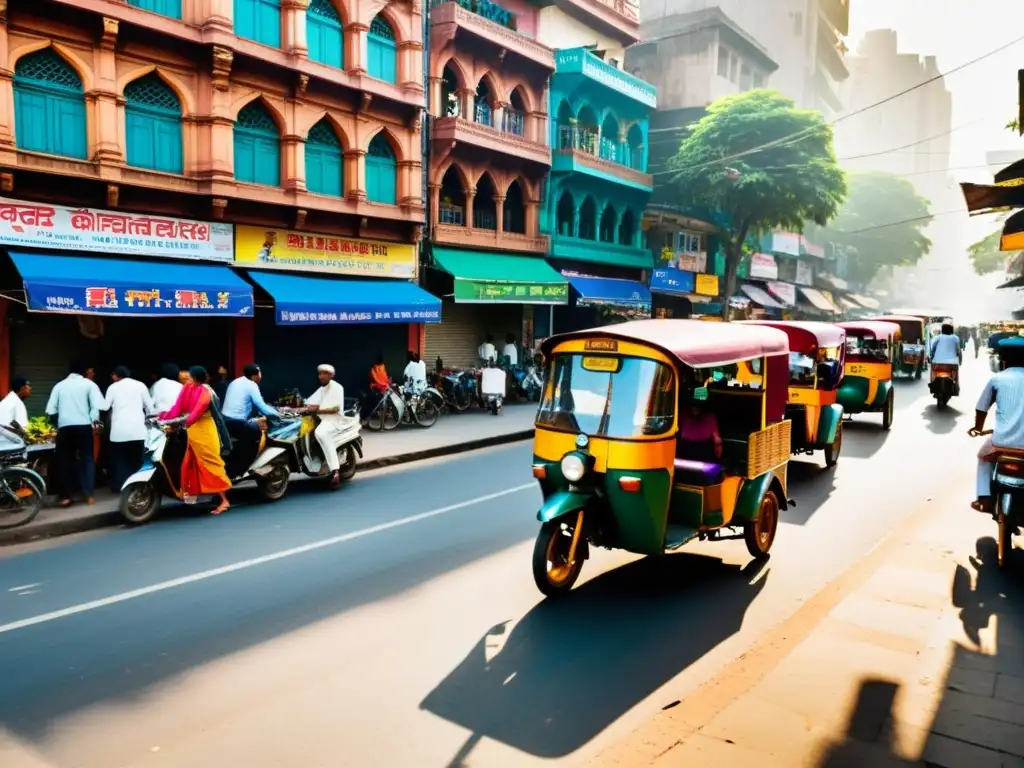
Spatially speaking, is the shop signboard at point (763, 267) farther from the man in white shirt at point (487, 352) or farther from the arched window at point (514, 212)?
the man in white shirt at point (487, 352)

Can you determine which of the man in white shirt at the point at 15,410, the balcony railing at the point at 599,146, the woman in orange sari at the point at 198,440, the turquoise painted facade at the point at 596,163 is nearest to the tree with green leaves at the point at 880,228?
the balcony railing at the point at 599,146

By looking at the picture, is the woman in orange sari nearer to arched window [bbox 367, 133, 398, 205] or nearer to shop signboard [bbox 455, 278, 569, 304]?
arched window [bbox 367, 133, 398, 205]

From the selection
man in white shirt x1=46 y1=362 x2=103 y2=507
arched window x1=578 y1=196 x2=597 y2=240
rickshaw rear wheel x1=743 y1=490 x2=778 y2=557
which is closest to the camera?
rickshaw rear wheel x1=743 y1=490 x2=778 y2=557

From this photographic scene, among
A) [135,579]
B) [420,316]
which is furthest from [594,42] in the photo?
[135,579]

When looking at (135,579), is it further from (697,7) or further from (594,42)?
(697,7)

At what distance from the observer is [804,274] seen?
4944 centimetres

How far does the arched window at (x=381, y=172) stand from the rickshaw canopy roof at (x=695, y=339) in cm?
1318

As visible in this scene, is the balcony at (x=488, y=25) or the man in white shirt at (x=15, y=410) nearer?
the man in white shirt at (x=15, y=410)

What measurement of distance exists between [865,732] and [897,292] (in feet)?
357

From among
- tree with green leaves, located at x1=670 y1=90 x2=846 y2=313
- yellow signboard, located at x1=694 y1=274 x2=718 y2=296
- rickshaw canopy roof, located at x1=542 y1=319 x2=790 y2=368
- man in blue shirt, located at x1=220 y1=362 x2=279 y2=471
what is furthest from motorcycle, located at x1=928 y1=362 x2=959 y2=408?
man in blue shirt, located at x1=220 y1=362 x2=279 y2=471

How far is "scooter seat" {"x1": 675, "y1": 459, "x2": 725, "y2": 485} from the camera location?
660 centimetres

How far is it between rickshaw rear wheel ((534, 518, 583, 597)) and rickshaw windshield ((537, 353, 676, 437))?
2.71 feet

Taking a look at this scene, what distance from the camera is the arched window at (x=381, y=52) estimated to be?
1866 cm

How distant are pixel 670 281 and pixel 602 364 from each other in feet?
87.2
